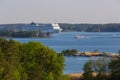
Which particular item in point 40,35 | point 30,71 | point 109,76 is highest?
point 30,71

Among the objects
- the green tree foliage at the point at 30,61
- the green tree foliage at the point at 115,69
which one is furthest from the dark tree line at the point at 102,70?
the green tree foliage at the point at 30,61

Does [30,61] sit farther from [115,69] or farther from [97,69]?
[97,69]

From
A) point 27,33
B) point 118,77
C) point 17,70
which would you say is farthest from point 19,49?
point 27,33

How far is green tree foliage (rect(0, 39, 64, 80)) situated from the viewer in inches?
1325

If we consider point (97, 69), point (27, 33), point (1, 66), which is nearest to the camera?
point (1, 66)

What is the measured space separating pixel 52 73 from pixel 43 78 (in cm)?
69

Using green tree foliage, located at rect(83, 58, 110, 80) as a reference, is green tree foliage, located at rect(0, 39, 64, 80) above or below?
above

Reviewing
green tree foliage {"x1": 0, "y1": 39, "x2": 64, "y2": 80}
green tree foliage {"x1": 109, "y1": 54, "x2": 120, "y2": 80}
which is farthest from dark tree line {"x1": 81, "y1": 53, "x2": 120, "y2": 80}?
green tree foliage {"x1": 0, "y1": 39, "x2": 64, "y2": 80}

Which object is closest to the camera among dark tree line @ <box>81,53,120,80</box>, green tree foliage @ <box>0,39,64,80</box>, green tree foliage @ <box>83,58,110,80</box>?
green tree foliage @ <box>0,39,64,80</box>

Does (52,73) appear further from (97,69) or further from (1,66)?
(97,69)

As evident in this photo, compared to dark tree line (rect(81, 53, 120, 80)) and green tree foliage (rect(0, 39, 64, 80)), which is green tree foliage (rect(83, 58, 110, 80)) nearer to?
dark tree line (rect(81, 53, 120, 80))

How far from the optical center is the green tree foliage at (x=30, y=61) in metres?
33.7

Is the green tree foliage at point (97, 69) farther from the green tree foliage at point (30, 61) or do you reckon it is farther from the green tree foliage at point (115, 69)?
the green tree foliage at point (30, 61)

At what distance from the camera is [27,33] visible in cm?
19450
